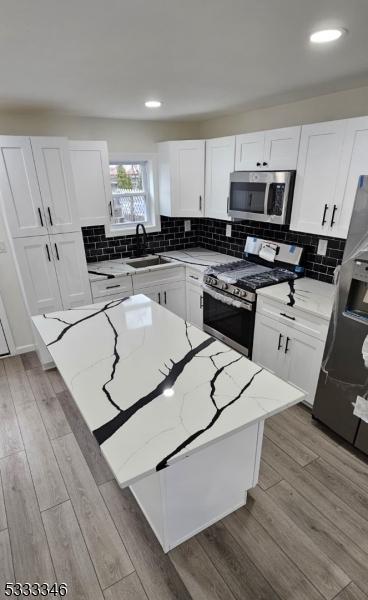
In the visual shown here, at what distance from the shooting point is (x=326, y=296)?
8.30ft

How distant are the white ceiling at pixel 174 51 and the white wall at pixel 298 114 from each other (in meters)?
0.14

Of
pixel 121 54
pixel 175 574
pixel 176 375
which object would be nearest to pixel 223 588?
pixel 175 574

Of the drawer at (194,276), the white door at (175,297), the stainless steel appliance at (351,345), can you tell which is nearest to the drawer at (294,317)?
the stainless steel appliance at (351,345)

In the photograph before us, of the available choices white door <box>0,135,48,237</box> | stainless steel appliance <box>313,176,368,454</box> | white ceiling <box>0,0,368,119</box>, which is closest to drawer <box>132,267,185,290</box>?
white door <box>0,135,48,237</box>

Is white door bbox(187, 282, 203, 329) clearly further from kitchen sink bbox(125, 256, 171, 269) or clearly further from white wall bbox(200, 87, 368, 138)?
white wall bbox(200, 87, 368, 138)

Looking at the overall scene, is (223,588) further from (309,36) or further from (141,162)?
(141,162)

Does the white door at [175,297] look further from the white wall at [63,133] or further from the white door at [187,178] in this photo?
the white wall at [63,133]

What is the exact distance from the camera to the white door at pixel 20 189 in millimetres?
2598

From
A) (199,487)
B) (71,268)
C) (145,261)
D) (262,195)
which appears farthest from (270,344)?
(71,268)

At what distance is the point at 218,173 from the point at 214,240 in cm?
92

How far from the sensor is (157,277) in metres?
3.55

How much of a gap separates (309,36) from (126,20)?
802mm

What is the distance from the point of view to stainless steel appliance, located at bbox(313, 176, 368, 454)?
1.85 m

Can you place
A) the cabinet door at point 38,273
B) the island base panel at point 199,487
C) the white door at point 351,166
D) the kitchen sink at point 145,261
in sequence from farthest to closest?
1. the kitchen sink at point 145,261
2. the cabinet door at point 38,273
3. the white door at point 351,166
4. the island base panel at point 199,487
